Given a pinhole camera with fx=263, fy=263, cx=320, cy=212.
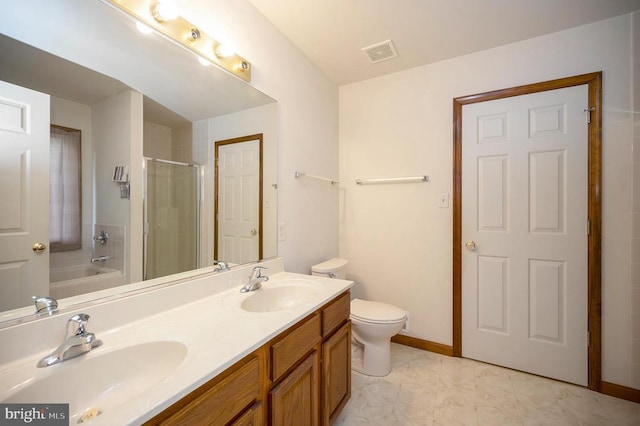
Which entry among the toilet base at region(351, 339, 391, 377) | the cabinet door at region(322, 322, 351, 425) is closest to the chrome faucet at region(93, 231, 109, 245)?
the cabinet door at region(322, 322, 351, 425)

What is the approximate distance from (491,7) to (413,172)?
1145 millimetres

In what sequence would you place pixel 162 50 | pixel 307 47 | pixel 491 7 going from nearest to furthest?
pixel 162 50 < pixel 491 7 < pixel 307 47

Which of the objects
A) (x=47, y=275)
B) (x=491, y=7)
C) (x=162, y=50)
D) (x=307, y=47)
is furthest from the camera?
(x=307, y=47)

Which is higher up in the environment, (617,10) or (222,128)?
(617,10)

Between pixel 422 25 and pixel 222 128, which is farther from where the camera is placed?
pixel 422 25

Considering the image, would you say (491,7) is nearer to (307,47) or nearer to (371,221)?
(307,47)

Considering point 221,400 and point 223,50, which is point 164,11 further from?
point 221,400

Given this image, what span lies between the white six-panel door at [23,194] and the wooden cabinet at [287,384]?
606mm

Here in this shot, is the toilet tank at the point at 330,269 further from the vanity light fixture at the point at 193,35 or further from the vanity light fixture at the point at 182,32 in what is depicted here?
the vanity light fixture at the point at 193,35

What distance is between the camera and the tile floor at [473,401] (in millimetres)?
1505

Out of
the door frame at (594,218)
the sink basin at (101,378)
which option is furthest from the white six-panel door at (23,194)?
the door frame at (594,218)

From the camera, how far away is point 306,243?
2078 mm

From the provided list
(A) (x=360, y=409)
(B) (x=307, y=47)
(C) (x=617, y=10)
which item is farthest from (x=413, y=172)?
(A) (x=360, y=409)

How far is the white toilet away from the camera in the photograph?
181 cm
